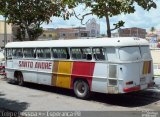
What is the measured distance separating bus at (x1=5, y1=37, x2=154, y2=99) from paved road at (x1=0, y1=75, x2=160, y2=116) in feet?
1.75

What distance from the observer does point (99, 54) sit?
46.2ft

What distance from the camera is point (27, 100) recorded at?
14789 millimetres

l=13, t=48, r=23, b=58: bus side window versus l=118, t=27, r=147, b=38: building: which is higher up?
l=118, t=27, r=147, b=38: building

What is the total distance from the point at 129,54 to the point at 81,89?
9.08ft

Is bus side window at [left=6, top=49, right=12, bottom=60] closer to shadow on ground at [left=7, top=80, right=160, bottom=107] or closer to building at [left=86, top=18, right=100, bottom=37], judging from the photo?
building at [left=86, top=18, right=100, bottom=37]

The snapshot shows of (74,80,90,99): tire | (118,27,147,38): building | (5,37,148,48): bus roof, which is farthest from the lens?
(118,27,147,38): building

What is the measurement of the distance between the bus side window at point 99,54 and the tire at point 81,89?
4.04 feet

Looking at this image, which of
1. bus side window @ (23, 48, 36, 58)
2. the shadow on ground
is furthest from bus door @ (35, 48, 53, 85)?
the shadow on ground

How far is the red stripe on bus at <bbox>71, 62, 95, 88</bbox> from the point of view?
14.4 metres

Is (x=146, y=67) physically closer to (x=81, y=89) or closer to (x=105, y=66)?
(x=105, y=66)

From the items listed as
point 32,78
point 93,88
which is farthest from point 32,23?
point 93,88

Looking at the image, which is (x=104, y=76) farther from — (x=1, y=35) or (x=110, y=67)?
(x=1, y=35)

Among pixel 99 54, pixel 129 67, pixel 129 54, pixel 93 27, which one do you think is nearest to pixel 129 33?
pixel 93 27

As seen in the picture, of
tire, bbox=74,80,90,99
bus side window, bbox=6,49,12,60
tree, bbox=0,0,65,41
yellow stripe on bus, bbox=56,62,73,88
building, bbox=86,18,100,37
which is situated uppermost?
tree, bbox=0,0,65,41
